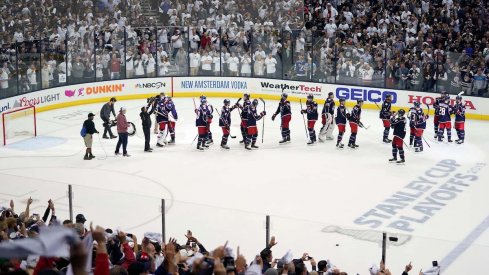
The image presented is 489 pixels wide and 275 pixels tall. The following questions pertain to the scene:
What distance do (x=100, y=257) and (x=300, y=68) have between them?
1935cm

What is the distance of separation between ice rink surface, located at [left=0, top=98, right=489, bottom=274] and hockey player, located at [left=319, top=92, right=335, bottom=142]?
1.31 ft

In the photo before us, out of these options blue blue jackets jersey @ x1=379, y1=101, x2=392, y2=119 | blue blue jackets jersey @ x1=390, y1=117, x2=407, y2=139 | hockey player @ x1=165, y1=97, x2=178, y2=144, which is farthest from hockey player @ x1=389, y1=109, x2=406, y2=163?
→ hockey player @ x1=165, y1=97, x2=178, y2=144

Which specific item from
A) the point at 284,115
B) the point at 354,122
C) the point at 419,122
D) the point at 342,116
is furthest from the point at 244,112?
the point at 419,122

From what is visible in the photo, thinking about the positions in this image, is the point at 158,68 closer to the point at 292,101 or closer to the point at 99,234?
the point at 292,101

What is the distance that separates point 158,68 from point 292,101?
13.1 feet

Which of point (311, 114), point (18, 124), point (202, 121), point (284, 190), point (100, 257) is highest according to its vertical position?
point (100, 257)

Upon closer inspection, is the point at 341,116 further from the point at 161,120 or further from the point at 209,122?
the point at 161,120

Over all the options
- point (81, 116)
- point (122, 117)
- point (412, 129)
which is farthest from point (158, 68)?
point (412, 129)

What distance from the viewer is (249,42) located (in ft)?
79.9

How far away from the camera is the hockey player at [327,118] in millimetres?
18938

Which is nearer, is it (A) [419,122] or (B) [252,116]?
(A) [419,122]

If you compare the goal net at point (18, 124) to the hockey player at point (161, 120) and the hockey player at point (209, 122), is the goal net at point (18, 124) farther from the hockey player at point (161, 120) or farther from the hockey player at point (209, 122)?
the hockey player at point (209, 122)

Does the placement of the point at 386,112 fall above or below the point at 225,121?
above

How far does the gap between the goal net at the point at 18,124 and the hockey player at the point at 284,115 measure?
579 centimetres
